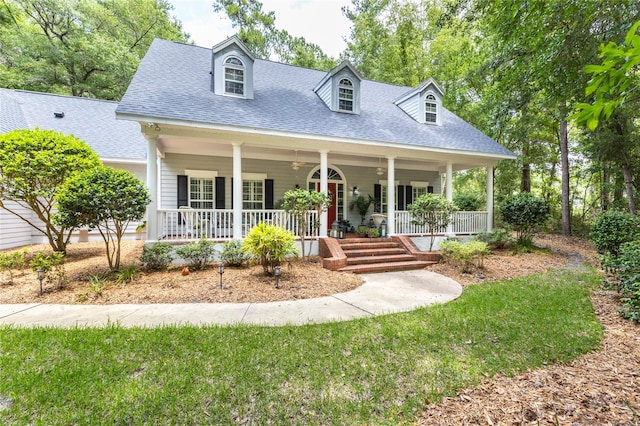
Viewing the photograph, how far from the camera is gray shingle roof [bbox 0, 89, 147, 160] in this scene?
10.5 m

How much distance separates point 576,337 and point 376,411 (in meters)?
3.12

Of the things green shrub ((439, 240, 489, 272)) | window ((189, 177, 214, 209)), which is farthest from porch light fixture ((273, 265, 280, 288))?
window ((189, 177, 214, 209))

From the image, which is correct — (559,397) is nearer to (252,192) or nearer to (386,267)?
(386,267)

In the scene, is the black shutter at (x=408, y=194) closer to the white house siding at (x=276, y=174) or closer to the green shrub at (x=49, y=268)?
the white house siding at (x=276, y=174)

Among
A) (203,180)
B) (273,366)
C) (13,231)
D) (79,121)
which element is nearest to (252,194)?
(203,180)

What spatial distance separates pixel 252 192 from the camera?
10.8 m

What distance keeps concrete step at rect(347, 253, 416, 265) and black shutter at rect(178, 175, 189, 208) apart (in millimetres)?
6087

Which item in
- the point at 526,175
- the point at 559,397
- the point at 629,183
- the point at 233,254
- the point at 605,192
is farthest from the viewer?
the point at 526,175

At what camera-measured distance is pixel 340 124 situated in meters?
9.24

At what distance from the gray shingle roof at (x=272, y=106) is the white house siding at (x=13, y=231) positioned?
5991 mm

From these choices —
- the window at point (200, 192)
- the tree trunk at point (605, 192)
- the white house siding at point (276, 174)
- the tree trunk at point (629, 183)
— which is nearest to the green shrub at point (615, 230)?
the tree trunk at point (629, 183)

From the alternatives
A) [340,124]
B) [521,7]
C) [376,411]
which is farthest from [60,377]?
[521,7]

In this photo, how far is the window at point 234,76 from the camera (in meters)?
8.91

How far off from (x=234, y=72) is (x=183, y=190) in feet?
14.2
